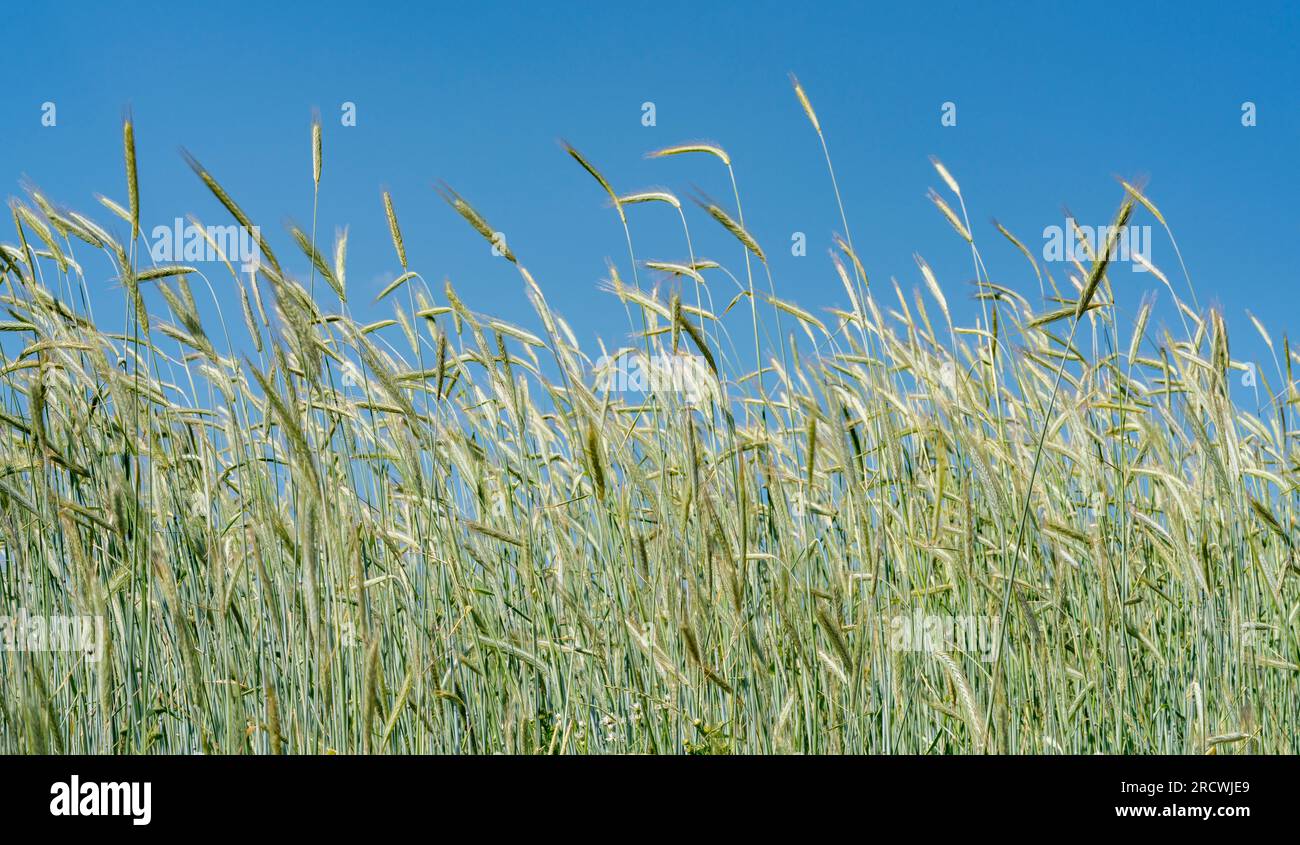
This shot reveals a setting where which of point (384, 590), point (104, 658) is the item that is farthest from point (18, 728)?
point (384, 590)

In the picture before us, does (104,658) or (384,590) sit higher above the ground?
(384,590)

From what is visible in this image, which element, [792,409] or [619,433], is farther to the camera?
[792,409]

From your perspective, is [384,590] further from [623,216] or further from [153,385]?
[623,216]

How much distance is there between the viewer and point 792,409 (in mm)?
2375

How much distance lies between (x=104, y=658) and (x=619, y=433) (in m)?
1.05
